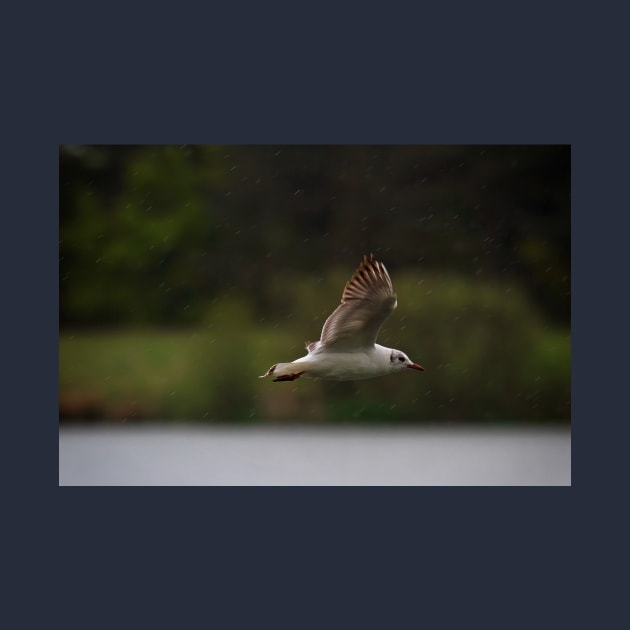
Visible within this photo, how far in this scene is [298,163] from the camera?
14.5 meters

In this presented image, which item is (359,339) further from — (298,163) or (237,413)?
(298,163)

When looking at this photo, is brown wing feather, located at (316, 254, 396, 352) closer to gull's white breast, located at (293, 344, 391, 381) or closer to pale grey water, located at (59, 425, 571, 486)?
gull's white breast, located at (293, 344, 391, 381)

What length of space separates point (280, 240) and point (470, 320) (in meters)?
3.56

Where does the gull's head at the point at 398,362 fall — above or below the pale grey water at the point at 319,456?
above

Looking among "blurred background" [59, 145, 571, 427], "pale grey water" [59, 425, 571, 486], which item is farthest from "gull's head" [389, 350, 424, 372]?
"pale grey water" [59, 425, 571, 486]

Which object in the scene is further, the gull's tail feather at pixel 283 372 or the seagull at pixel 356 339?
the gull's tail feather at pixel 283 372

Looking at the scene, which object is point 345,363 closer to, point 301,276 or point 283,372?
point 283,372

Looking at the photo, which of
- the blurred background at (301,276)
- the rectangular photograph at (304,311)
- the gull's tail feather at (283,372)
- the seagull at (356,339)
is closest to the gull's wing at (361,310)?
the seagull at (356,339)

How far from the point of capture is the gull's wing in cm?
607

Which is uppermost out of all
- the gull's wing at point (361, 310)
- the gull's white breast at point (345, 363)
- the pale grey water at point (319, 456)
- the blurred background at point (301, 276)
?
the blurred background at point (301, 276)

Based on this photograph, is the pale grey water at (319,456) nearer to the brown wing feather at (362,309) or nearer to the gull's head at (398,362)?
the gull's head at (398,362)

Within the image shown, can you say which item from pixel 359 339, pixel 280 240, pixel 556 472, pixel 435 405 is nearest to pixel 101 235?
pixel 280 240

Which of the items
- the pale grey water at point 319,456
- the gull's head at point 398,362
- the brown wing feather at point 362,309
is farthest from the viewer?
the pale grey water at point 319,456

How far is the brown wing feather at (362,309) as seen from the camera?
19.9 feet
